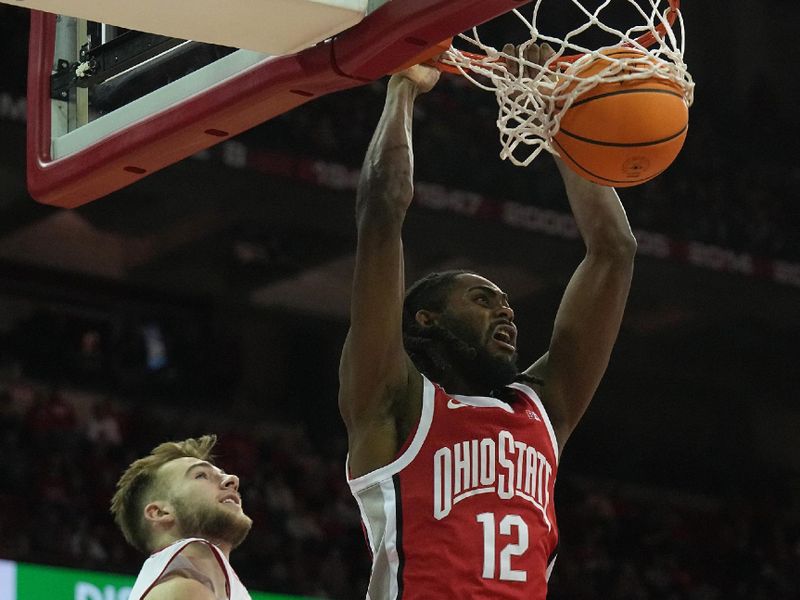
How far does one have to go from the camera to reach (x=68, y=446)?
11305 mm

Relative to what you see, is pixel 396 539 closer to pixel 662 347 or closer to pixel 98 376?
pixel 98 376

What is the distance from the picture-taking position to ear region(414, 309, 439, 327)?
3.83 m

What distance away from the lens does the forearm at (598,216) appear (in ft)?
13.3

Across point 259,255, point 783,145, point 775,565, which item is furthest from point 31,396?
point 783,145

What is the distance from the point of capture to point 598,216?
411 cm

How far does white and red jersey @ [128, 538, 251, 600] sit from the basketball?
1.26m

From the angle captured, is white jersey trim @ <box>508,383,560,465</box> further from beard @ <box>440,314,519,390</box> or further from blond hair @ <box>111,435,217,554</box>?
blond hair @ <box>111,435,217,554</box>

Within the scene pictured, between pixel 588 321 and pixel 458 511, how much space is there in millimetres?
717

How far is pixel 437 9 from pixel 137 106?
38.0 inches

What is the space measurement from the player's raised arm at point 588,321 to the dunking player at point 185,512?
86 cm

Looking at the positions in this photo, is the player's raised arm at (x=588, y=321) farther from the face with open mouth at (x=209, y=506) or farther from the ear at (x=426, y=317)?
the face with open mouth at (x=209, y=506)

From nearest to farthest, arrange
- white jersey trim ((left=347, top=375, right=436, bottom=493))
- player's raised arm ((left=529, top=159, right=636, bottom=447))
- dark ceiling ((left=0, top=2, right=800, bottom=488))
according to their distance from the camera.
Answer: white jersey trim ((left=347, top=375, right=436, bottom=493)) → player's raised arm ((left=529, top=159, right=636, bottom=447)) → dark ceiling ((left=0, top=2, right=800, bottom=488))

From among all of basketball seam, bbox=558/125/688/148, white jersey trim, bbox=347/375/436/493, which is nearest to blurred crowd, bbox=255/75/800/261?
white jersey trim, bbox=347/375/436/493

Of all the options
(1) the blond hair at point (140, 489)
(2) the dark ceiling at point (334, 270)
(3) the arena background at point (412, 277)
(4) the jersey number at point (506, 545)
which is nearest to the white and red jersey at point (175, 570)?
(1) the blond hair at point (140, 489)
